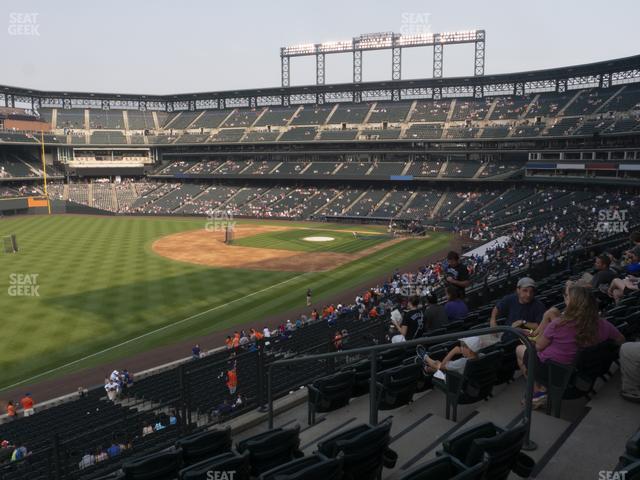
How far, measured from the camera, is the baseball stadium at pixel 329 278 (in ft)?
20.6

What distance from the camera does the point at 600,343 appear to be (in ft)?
21.8

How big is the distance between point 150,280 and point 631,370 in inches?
1344

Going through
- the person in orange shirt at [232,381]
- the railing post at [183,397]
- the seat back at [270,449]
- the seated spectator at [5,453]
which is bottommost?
the seated spectator at [5,453]

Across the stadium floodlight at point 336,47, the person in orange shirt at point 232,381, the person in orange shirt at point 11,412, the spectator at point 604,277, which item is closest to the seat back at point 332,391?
the person in orange shirt at point 232,381

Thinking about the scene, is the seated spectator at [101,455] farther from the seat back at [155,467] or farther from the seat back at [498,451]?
the seat back at [498,451]

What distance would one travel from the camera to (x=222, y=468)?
5062 mm

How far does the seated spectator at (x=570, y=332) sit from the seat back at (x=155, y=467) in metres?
4.58

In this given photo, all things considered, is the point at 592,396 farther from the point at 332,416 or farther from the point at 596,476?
the point at 332,416

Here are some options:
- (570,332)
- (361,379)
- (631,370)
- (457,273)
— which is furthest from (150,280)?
(631,370)

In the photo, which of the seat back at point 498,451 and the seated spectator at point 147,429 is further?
the seated spectator at point 147,429

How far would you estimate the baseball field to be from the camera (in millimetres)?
24594

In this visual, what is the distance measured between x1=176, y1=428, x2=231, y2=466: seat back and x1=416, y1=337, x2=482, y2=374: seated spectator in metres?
3.15

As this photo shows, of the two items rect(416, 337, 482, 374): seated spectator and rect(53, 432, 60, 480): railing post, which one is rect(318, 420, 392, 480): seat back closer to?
rect(416, 337, 482, 374): seated spectator

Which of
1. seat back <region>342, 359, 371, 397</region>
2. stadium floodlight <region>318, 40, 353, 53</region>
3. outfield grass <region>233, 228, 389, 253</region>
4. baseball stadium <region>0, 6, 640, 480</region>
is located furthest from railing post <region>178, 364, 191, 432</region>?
stadium floodlight <region>318, 40, 353, 53</region>
